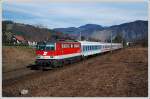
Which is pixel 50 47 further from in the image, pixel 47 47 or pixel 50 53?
pixel 50 53

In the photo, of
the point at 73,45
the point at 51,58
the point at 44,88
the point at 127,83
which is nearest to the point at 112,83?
the point at 127,83

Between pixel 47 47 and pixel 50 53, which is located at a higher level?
pixel 47 47

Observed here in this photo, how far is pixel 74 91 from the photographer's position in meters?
13.5

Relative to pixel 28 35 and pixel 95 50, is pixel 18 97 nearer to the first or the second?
pixel 95 50

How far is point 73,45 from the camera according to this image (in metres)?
30.2

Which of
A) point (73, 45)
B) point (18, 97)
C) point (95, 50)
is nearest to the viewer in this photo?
point (18, 97)

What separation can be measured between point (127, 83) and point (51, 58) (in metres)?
10.6

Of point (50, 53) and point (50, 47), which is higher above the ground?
point (50, 47)

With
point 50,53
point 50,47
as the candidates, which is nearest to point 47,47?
point 50,47

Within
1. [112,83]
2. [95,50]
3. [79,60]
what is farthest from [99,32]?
[112,83]

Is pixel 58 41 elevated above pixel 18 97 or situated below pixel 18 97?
above

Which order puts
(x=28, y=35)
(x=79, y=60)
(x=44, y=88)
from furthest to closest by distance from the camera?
(x=28, y=35) < (x=79, y=60) < (x=44, y=88)

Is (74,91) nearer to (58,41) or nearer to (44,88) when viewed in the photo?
(44,88)

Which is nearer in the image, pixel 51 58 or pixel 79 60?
pixel 51 58
